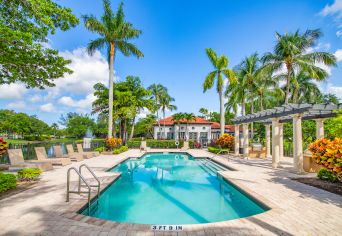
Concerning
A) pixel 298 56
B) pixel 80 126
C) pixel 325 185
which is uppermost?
pixel 298 56

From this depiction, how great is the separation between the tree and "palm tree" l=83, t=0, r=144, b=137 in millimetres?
13465

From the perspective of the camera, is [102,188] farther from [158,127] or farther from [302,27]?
[158,127]

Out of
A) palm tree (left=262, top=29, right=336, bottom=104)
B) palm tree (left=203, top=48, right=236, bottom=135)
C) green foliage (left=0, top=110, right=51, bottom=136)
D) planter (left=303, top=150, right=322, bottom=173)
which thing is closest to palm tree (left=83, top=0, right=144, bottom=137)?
palm tree (left=203, top=48, right=236, bottom=135)

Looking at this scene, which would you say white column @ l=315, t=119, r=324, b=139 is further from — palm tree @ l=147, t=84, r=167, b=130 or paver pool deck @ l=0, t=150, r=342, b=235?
palm tree @ l=147, t=84, r=167, b=130

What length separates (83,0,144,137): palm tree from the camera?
20609 millimetres

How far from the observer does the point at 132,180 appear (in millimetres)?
11109

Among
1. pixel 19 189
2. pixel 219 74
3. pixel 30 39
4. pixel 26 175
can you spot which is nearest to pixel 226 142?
pixel 219 74

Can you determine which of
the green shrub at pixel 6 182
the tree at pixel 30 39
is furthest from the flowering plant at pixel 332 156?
the green shrub at pixel 6 182

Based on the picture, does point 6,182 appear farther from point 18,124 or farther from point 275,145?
point 18,124

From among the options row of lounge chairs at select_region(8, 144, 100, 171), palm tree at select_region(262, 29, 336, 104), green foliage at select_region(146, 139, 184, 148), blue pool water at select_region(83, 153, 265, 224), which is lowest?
blue pool water at select_region(83, 153, 265, 224)

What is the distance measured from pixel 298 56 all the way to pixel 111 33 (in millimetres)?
17494

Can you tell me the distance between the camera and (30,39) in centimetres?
602

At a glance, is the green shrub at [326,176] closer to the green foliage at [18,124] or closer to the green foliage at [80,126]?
the green foliage at [80,126]

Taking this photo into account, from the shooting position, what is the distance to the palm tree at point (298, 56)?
17312 millimetres
